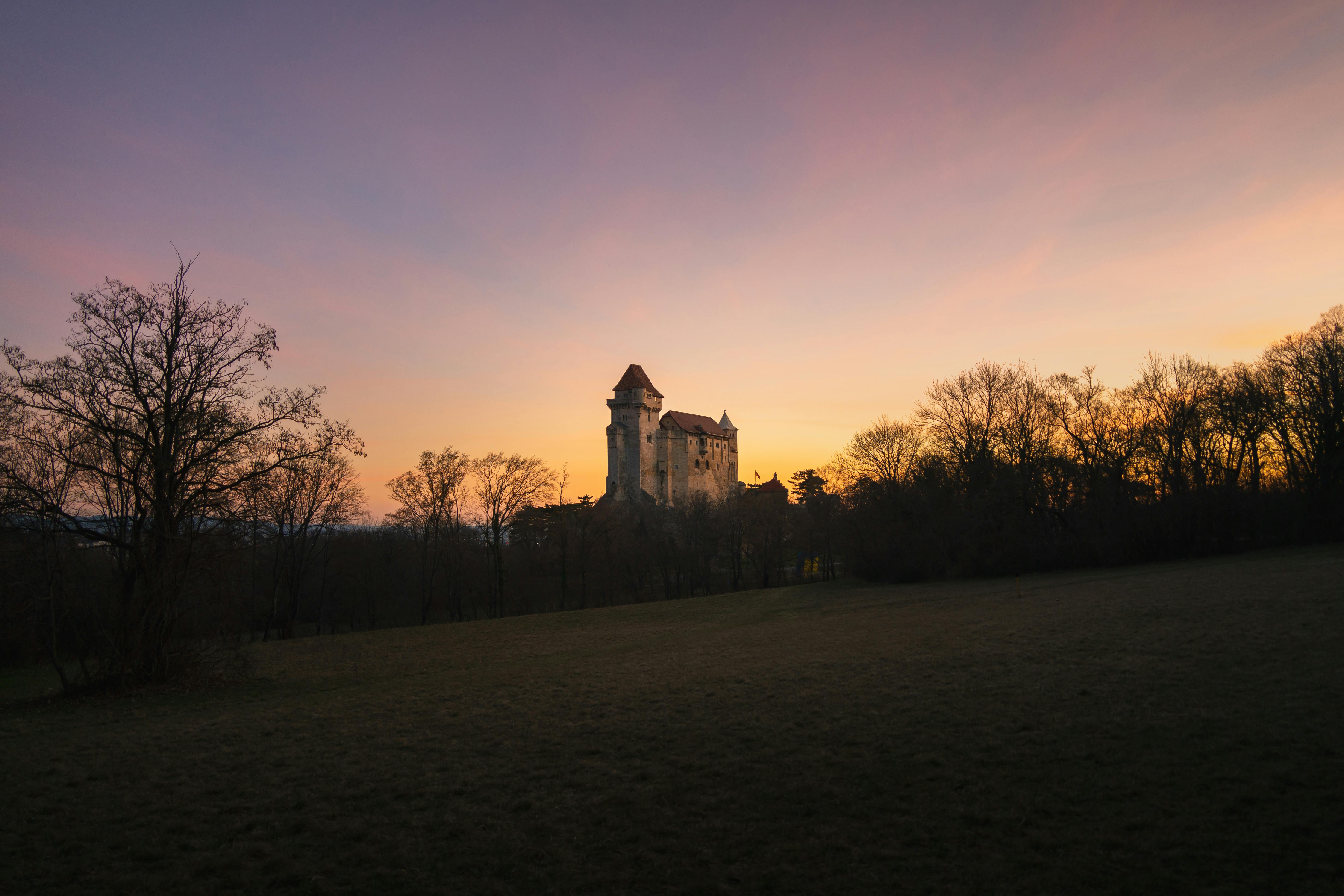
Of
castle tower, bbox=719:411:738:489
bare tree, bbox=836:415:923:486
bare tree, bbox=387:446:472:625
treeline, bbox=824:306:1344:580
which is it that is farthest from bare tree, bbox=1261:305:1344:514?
castle tower, bbox=719:411:738:489

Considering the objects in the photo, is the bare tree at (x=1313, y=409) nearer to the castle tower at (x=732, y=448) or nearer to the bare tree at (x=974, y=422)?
the bare tree at (x=974, y=422)

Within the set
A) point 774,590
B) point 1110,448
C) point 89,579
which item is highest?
point 1110,448

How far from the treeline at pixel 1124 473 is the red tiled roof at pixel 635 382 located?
47.6 meters

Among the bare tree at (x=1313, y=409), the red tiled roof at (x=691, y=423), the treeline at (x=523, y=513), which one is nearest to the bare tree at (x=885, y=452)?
the treeline at (x=523, y=513)

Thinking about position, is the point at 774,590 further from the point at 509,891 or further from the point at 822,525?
the point at 509,891

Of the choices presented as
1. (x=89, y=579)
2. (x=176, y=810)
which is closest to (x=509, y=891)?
(x=176, y=810)

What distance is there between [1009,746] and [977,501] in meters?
35.6

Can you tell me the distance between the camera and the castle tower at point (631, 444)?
86.4 meters

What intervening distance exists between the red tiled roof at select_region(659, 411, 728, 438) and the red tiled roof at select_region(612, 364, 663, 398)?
3863 millimetres

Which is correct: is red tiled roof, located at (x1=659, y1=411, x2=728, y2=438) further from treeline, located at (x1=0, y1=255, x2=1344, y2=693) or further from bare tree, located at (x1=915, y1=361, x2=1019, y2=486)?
bare tree, located at (x1=915, y1=361, x2=1019, y2=486)

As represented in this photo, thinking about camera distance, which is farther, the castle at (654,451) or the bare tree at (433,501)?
the castle at (654,451)

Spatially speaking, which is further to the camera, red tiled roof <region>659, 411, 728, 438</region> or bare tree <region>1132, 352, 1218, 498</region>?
red tiled roof <region>659, 411, 728, 438</region>

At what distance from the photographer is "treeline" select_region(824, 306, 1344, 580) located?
3562 centimetres

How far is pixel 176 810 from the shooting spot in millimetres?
7117
